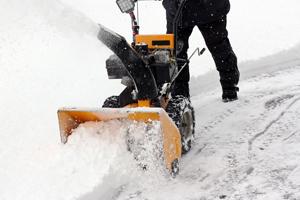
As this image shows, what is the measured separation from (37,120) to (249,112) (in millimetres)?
2121

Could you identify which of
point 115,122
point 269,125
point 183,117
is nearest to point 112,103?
point 115,122

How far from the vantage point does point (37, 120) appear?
4855 mm

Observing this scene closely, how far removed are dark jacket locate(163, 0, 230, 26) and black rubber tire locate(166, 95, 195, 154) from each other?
1329 mm

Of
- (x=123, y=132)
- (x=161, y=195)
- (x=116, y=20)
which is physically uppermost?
(x=116, y=20)

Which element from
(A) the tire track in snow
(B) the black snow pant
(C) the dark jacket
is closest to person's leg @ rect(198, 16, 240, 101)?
(B) the black snow pant

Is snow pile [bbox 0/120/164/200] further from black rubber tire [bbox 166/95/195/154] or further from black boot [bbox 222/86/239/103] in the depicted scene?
black boot [bbox 222/86/239/103]

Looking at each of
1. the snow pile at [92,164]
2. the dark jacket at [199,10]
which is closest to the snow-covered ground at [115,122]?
the snow pile at [92,164]

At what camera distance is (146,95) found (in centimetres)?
366

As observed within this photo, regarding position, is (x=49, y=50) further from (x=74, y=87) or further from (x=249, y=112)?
(x=249, y=112)

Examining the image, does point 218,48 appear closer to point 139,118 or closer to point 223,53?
point 223,53

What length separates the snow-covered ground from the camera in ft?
11.0

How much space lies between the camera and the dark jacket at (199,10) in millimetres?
5086

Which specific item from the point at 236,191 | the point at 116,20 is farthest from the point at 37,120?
the point at 116,20

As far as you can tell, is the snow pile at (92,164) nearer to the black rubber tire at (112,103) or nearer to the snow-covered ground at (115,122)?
the snow-covered ground at (115,122)
